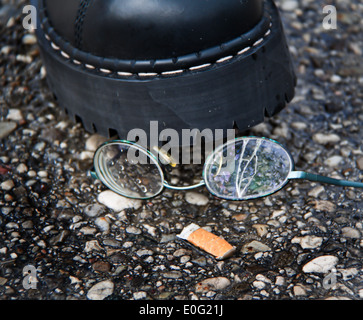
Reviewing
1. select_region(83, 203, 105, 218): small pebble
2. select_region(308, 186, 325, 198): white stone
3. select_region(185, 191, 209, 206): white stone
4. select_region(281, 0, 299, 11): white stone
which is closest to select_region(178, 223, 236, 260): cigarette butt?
select_region(185, 191, 209, 206): white stone

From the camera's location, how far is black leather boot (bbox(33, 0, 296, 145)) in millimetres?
1810

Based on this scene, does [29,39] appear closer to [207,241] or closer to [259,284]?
[207,241]

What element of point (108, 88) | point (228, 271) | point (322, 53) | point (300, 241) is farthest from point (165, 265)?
point (322, 53)

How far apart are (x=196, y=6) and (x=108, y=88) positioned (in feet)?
1.51

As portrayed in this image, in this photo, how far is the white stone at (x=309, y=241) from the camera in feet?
6.57

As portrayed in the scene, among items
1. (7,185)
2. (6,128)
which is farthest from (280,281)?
(6,128)

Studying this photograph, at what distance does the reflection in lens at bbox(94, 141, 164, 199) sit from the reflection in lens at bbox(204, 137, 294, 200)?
239 millimetres

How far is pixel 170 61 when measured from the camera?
183 cm

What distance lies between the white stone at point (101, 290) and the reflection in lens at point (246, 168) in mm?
593

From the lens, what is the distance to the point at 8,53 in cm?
306

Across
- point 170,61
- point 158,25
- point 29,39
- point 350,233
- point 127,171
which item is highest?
point 158,25

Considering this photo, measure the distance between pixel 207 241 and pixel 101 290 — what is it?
476 millimetres

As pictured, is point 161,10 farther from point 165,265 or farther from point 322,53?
point 322,53

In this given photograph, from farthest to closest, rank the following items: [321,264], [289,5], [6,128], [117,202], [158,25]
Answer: [289,5] → [6,128] → [117,202] → [321,264] → [158,25]
